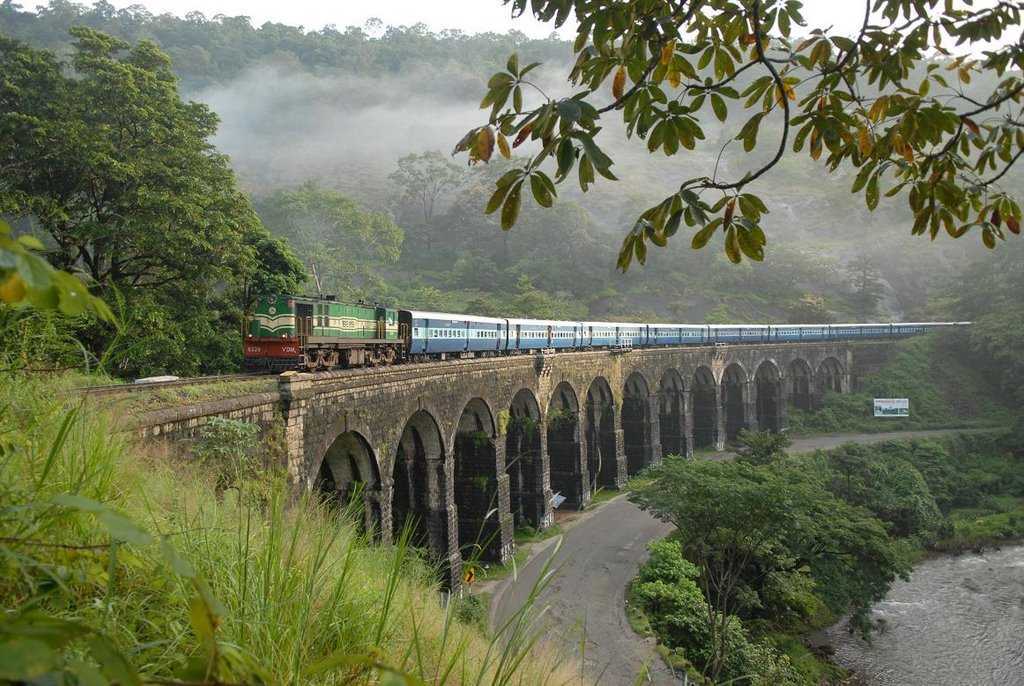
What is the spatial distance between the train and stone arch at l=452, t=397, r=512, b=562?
7.99ft

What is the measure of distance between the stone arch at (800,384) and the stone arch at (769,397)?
7.05 ft

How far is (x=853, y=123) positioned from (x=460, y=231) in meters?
65.8

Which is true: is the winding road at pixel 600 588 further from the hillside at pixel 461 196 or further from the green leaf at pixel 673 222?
the hillside at pixel 461 196

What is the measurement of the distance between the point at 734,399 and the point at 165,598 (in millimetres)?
40282

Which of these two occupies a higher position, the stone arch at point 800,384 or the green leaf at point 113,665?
the green leaf at point 113,665

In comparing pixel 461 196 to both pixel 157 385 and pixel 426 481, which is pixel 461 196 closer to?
pixel 426 481

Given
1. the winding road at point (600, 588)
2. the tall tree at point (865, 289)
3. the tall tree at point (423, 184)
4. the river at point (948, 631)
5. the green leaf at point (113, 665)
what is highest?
the tall tree at point (423, 184)

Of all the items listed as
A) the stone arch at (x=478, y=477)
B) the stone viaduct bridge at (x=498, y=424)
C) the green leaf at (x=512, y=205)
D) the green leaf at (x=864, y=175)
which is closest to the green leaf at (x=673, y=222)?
the green leaf at (x=512, y=205)

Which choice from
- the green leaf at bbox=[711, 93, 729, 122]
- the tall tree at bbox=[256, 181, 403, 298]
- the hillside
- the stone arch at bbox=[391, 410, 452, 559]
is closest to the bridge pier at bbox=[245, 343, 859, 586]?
the stone arch at bbox=[391, 410, 452, 559]

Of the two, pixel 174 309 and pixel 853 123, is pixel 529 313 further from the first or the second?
pixel 853 123

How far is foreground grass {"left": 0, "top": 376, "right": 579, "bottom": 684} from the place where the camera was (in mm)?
1002

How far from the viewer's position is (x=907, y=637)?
18.5 metres

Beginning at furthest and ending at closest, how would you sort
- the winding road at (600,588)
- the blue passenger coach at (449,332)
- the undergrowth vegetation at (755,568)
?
the blue passenger coach at (449,332) < the undergrowth vegetation at (755,568) < the winding road at (600,588)

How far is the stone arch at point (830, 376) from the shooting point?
145 feet
